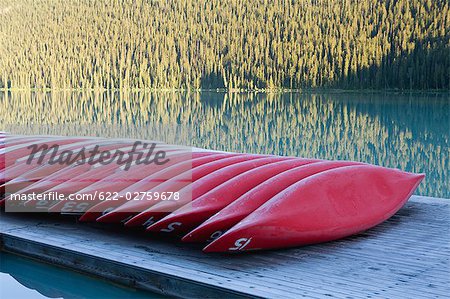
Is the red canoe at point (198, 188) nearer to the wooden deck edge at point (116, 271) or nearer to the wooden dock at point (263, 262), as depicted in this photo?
the wooden dock at point (263, 262)

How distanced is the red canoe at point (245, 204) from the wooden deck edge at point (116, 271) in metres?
0.44

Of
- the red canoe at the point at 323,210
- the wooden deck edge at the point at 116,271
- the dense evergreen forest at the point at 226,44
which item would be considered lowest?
the wooden deck edge at the point at 116,271

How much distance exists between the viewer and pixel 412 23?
6138 cm

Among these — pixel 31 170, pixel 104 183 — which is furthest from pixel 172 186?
pixel 31 170

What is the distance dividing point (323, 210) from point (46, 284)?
1987 millimetres

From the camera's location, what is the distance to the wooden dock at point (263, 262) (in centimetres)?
354

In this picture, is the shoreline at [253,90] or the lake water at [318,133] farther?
the shoreline at [253,90]

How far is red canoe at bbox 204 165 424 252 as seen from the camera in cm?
408

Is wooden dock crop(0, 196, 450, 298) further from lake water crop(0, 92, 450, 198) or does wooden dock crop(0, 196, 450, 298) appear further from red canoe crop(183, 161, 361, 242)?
lake water crop(0, 92, 450, 198)

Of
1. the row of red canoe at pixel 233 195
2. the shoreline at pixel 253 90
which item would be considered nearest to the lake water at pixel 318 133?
the row of red canoe at pixel 233 195

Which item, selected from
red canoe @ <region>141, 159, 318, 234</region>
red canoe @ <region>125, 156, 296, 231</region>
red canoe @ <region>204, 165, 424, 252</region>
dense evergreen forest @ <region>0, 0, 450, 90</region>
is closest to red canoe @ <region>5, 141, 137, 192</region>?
red canoe @ <region>125, 156, 296, 231</region>

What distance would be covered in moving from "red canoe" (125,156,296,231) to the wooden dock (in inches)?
5.8

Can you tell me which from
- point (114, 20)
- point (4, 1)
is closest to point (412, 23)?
point (114, 20)

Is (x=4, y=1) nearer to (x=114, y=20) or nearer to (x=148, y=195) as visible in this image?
(x=114, y=20)
